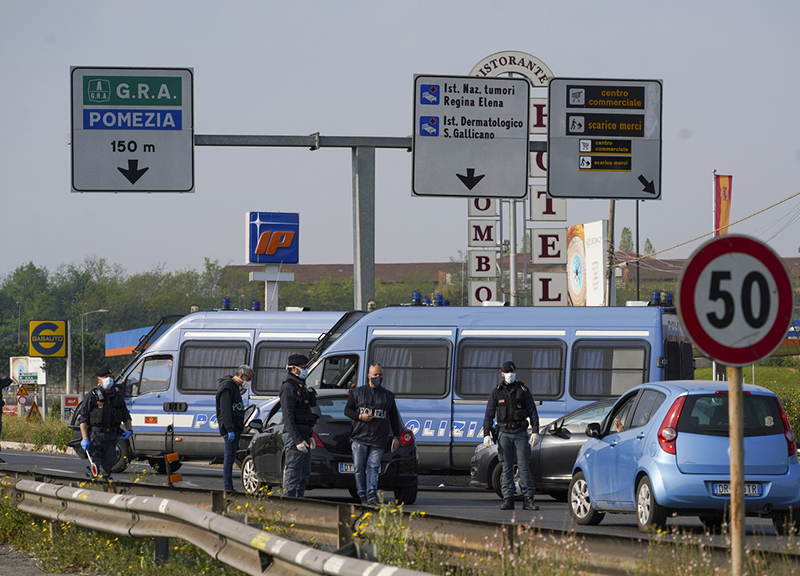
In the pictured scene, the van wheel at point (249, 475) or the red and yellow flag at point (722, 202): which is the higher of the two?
the red and yellow flag at point (722, 202)

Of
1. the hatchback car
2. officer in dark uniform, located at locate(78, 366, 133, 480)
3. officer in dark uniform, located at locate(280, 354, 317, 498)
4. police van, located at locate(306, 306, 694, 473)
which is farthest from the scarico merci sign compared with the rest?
the hatchback car

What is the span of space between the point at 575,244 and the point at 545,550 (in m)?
35.7

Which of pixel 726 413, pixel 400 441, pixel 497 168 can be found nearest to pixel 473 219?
pixel 497 168

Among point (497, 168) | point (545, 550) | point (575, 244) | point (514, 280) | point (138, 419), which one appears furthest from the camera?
point (575, 244)

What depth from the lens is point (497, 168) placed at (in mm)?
17500

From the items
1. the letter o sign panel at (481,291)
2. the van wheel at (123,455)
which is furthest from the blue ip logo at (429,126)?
the letter o sign panel at (481,291)

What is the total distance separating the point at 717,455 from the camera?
11.3 m

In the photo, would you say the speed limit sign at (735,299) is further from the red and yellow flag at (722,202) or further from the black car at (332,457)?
the red and yellow flag at (722,202)

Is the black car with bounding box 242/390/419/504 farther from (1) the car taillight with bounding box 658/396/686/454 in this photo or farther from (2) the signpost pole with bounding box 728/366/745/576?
(2) the signpost pole with bounding box 728/366/745/576

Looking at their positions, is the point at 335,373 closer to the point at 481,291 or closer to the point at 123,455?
the point at 123,455

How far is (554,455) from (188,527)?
26.9ft

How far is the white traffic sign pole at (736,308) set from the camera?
5.42 m

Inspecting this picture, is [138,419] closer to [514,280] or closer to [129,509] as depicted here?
[129,509]

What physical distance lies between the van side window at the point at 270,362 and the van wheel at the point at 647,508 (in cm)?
1062
